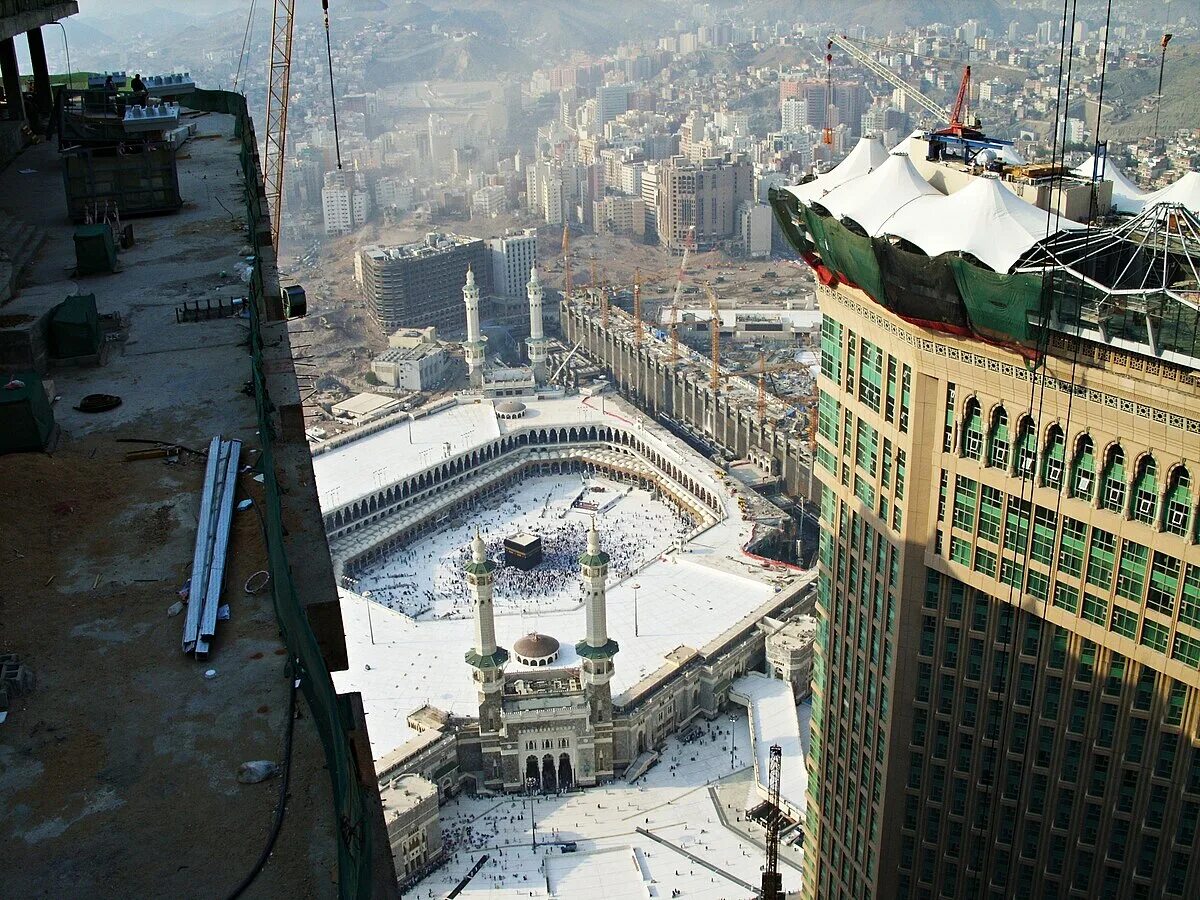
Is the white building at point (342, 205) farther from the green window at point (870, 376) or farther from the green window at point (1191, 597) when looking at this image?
the green window at point (1191, 597)

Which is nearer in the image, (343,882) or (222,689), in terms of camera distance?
(343,882)

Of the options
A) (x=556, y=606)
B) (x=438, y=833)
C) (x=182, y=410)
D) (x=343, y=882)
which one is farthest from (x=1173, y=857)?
(x=556, y=606)

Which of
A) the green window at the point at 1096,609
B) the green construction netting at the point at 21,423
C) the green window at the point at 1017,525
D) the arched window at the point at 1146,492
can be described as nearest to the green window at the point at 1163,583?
the arched window at the point at 1146,492

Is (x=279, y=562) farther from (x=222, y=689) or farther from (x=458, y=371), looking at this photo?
(x=458, y=371)

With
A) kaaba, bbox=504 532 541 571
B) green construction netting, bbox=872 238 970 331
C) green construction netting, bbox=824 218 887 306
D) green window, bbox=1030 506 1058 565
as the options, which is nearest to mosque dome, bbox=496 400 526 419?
kaaba, bbox=504 532 541 571

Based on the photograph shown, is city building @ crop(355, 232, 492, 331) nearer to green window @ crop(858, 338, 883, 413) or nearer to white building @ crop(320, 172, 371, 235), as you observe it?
white building @ crop(320, 172, 371, 235)

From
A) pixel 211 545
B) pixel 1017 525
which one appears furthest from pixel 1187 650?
pixel 211 545

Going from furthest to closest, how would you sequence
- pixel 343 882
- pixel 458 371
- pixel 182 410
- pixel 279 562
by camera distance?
1. pixel 458 371
2. pixel 182 410
3. pixel 279 562
4. pixel 343 882
